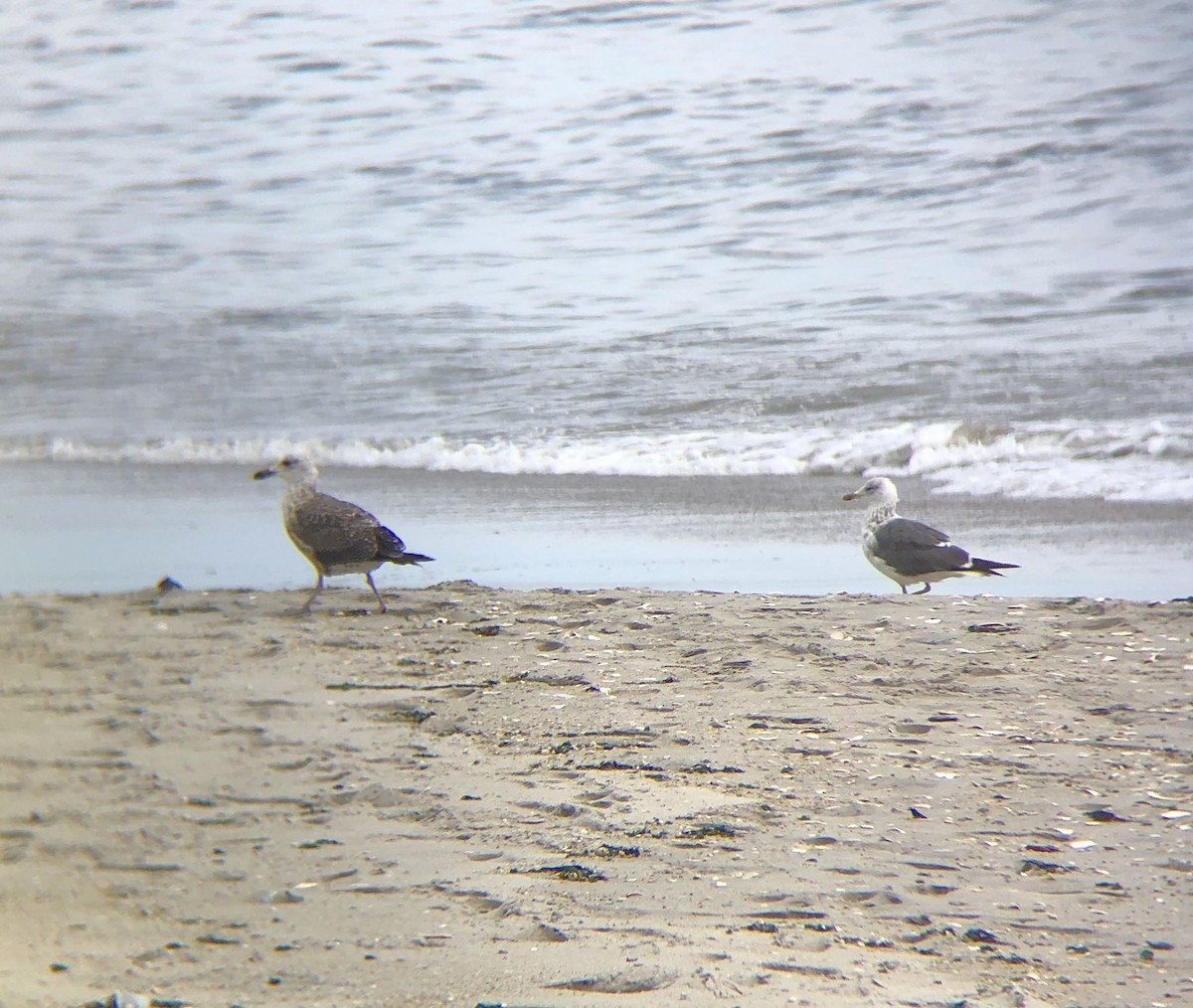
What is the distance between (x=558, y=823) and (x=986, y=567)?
166 cm

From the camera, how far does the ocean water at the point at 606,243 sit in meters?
2.24

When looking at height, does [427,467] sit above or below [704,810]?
below

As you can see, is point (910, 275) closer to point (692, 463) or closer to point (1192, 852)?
point (692, 463)

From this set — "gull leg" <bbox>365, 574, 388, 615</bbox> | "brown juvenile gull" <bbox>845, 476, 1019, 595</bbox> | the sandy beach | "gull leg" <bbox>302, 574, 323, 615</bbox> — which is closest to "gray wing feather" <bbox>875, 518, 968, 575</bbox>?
"brown juvenile gull" <bbox>845, 476, 1019, 595</bbox>

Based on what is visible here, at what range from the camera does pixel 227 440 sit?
3191 mm

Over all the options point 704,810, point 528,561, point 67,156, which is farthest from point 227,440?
point 704,810

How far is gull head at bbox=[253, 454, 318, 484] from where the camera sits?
9.01 feet

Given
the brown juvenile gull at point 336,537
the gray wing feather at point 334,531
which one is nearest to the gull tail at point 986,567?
the brown juvenile gull at point 336,537

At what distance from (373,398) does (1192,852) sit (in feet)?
9.44

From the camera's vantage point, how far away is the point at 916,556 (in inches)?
110

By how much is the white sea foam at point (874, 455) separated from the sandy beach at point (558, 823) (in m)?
1.44

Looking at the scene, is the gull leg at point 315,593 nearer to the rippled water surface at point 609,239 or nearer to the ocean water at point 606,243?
the ocean water at point 606,243

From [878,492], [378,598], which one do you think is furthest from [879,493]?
[378,598]

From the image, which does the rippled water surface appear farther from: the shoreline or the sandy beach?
the sandy beach
